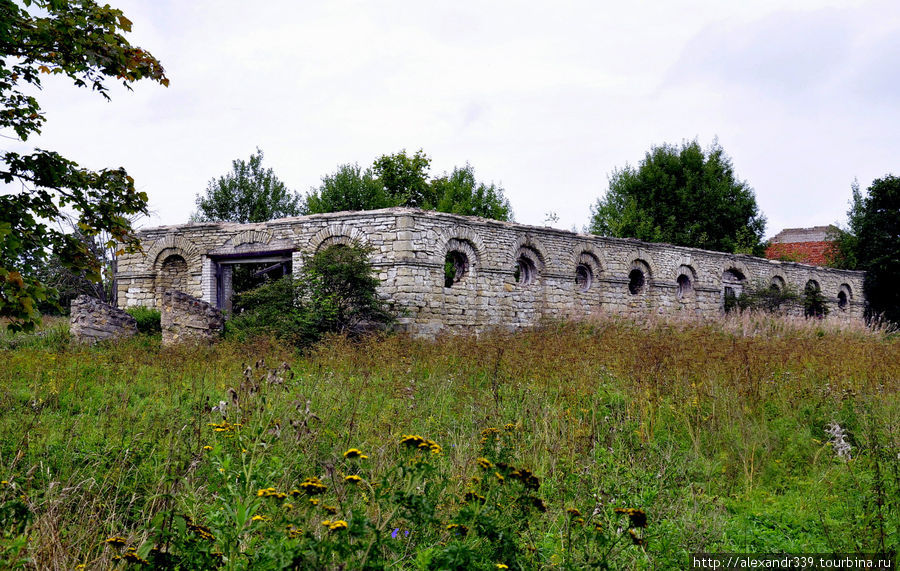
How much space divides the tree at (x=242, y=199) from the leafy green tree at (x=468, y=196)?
7868mm

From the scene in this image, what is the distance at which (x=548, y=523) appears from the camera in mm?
4773

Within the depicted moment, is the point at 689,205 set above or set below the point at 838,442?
above

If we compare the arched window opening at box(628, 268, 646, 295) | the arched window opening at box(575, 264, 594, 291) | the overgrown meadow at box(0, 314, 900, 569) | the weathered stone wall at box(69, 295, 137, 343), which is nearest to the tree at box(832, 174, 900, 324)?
the arched window opening at box(628, 268, 646, 295)

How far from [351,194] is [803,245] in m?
25.2

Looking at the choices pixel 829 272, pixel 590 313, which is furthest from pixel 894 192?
pixel 590 313

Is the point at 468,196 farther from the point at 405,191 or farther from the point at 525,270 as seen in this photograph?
the point at 525,270

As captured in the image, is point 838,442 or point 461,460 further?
point 838,442

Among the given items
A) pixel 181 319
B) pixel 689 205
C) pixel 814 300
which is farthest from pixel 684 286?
pixel 181 319

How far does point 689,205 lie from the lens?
3328 cm

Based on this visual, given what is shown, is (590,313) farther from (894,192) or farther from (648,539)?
(894,192)

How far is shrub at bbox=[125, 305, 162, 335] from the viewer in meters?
17.4

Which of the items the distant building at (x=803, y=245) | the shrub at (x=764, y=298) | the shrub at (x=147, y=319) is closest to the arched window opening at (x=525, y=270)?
the shrub at (x=764, y=298)

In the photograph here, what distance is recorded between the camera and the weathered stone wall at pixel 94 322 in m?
14.8

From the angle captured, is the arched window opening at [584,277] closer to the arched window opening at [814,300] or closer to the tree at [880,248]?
the arched window opening at [814,300]
